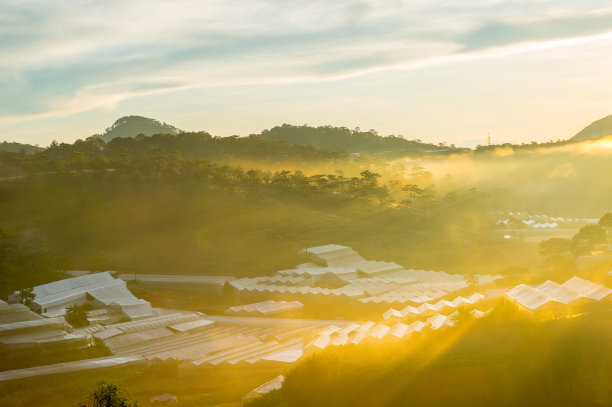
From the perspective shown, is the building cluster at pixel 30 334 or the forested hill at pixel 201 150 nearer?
the building cluster at pixel 30 334

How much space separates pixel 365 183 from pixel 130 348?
2774 centimetres

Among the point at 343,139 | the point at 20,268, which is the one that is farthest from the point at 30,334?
the point at 343,139

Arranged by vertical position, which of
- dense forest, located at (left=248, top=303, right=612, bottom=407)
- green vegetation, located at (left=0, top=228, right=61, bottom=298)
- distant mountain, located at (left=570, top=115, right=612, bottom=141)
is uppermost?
distant mountain, located at (left=570, top=115, right=612, bottom=141)

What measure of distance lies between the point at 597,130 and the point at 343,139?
39972 millimetres

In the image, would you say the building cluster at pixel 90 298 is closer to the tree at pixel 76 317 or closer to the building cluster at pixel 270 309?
the tree at pixel 76 317

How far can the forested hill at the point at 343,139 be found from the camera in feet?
285

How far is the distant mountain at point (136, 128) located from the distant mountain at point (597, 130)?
79.6 meters

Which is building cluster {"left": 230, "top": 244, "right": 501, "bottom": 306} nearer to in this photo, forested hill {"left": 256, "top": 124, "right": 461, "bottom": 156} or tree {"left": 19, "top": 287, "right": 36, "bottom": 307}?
tree {"left": 19, "top": 287, "right": 36, "bottom": 307}

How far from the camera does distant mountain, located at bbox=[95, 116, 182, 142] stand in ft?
397

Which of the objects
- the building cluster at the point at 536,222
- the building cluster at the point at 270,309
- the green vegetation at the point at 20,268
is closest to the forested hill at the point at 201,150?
the building cluster at the point at 536,222

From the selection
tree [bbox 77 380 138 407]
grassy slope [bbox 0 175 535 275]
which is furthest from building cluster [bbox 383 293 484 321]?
grassy slope [bbox 0 175 535 275]

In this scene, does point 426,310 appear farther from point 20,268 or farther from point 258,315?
point 20,268

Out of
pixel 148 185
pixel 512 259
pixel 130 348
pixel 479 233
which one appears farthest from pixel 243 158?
pixel 130 348

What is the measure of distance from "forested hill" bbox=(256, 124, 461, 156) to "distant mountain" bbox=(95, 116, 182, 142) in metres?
39.7
